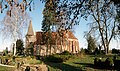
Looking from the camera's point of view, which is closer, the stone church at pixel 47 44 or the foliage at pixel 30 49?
the stone church at pixel 47 44

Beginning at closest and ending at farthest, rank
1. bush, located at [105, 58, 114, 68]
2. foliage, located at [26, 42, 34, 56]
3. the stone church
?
bush, located at [105, 58, 114, 68] < the stone church < foliage, located at [26, 42, 34, 56]

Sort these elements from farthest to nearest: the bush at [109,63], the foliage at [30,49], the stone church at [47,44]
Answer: the foliage at [30,49] → the stone church at [47,44] → the bush at [109,63]

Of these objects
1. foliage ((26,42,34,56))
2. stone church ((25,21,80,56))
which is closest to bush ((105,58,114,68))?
stone church ((25,21,80,56))

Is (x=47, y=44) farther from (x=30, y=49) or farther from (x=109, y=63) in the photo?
(x=109, y=63)

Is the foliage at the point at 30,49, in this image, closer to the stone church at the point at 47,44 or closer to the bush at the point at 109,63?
the stone church at the point at 47,44

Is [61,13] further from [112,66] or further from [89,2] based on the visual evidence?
[112,66]

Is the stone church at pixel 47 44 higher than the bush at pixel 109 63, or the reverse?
the stone church at pixel 47 44

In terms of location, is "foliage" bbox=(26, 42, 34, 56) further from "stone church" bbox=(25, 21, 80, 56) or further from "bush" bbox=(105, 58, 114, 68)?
"bush" bbox=(105, 58, 114, 68)

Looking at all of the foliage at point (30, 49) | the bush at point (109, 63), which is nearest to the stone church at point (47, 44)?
the foliage at point (30, 49)

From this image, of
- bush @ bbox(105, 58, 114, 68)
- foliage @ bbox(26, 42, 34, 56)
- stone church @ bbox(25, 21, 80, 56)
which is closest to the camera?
bush @ bbox(105, 58, 114, 68)

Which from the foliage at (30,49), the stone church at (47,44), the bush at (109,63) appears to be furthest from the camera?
the foliage at (30,49)

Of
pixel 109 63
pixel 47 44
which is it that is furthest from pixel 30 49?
pixel 109 63

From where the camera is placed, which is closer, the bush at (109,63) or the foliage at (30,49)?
the bush at (109,63)

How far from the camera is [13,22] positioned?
160ft
